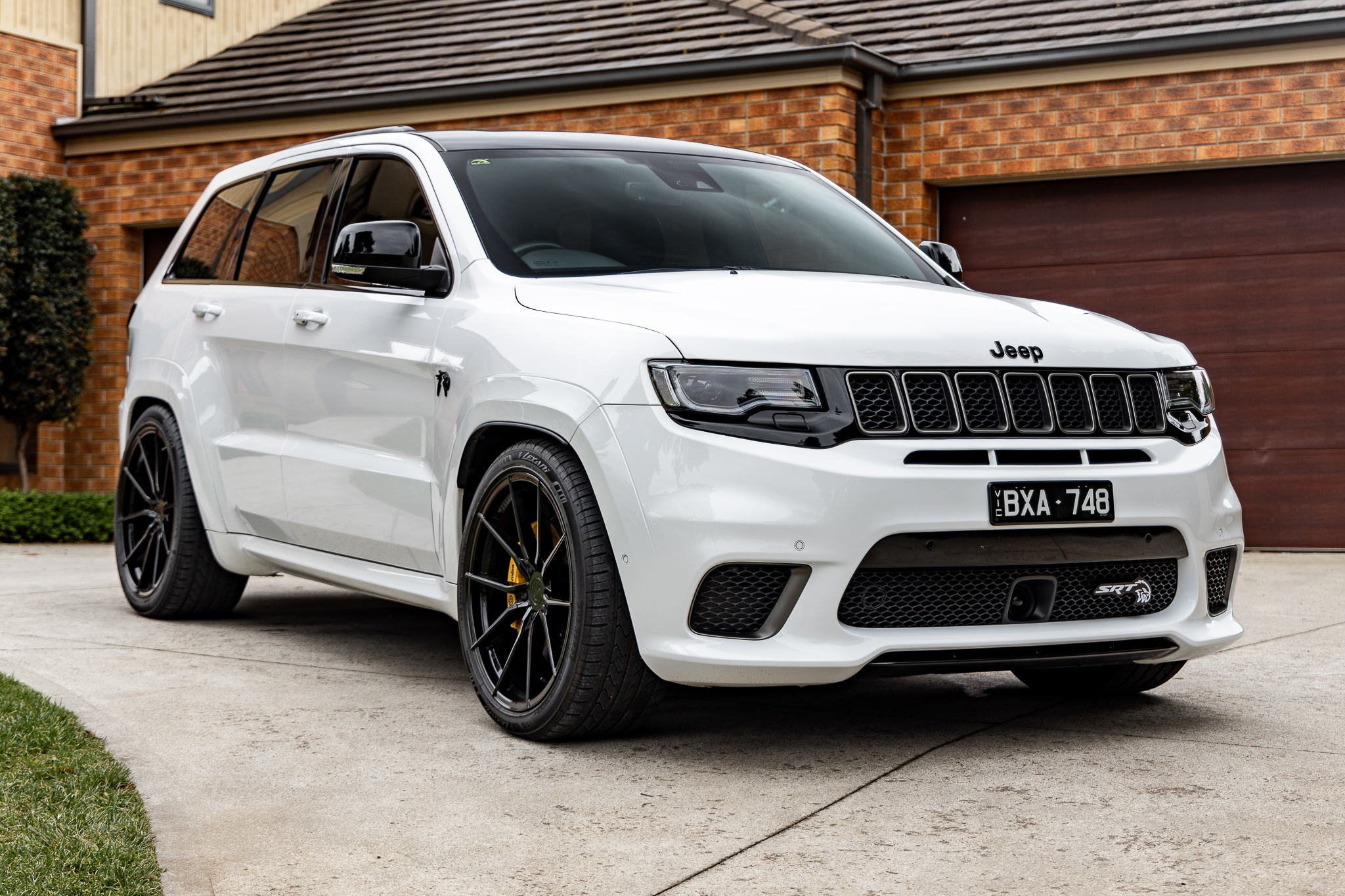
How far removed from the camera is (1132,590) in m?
4.37

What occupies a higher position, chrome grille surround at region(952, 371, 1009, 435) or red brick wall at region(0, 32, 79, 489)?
red brick wall at region(0, 32, 79, 489)

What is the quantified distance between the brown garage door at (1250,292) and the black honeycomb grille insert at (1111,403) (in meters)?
6.72

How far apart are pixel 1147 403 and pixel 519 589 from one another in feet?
5.95

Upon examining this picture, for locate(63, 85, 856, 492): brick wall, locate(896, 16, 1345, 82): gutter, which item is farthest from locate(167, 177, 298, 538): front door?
locate(896, 16, 1345, 82): gutter

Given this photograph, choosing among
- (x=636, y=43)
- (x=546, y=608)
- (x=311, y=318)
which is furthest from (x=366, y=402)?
(x=636, y=43)

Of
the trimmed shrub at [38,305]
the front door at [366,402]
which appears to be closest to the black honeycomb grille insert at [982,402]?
the front door at [366,402]

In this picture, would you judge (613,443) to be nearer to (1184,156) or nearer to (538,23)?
(1184,156)

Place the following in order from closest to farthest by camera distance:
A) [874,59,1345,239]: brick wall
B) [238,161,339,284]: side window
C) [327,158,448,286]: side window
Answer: [327,158,448,286]: side window, [238,161,339,284]: side window, [874,59,1345,239]: brick wall

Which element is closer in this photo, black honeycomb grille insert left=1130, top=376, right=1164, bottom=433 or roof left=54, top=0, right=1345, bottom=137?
black honeycomb grille insert left=1130, top=376, right=1164, bottom=433

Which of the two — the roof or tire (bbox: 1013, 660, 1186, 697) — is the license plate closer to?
tire (bbox: 1013, 660, 1186, 697)

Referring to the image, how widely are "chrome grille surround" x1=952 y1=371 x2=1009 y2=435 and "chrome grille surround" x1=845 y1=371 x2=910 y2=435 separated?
0.18m

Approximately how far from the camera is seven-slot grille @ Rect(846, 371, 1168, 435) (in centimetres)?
407

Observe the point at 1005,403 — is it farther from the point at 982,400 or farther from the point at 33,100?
the point at 33,100

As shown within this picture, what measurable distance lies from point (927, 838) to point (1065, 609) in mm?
1026
